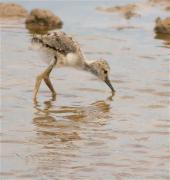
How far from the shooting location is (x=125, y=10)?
2225 centimetres

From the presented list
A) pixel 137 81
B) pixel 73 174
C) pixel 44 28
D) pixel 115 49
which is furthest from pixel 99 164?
pixel 44 28

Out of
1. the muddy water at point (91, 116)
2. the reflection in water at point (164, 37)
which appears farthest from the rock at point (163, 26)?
the muddy water at point (91, 116)

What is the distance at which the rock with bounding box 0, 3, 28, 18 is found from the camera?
21000 millimetres

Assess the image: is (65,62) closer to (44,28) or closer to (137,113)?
(137,113)

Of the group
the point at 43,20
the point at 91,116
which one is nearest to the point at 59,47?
the point at 91,116

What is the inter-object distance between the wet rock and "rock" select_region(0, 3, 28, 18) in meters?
3.03

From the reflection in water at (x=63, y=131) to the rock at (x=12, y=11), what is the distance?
10368 mm

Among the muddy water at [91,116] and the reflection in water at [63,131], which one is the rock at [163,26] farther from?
the reflection in water at [63,131]

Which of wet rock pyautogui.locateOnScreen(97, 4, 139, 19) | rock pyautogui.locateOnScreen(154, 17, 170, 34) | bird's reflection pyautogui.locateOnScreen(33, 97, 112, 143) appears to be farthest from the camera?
wet rock pyautogui.locateOnScreen(97, 4, 139, 19)

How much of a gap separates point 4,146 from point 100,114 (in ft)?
8.01

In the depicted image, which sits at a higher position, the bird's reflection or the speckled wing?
the speckled wing

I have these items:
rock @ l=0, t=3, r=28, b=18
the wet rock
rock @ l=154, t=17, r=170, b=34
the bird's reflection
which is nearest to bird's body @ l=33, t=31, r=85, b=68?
the bird's reflection

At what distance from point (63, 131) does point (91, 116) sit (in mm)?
1142

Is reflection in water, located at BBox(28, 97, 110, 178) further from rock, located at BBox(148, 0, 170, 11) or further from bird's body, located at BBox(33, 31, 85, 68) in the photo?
rock, located at BBox(148, 0, 170, 11)
